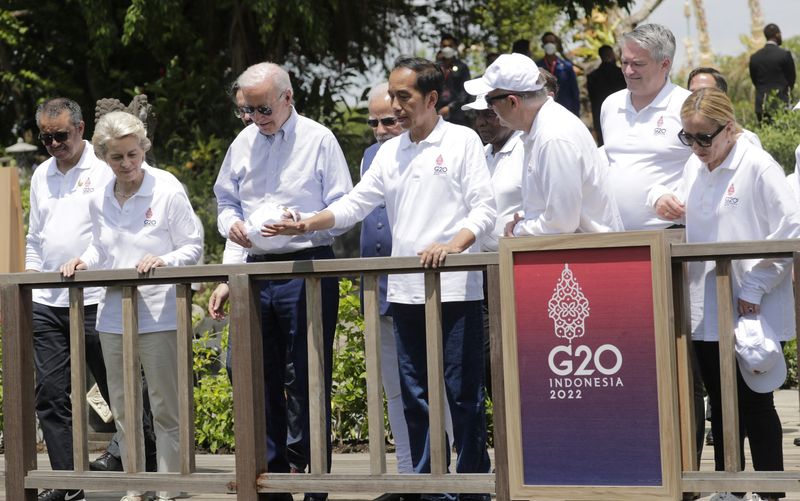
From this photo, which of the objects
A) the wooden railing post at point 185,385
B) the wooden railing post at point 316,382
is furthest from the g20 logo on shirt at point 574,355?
the wooden railing post at point 185,385

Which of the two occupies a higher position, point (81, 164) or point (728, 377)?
point (81, 164)

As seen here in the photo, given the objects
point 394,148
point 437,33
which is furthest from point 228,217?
point 437,33

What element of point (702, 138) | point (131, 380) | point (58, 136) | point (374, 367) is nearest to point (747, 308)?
point (702, 138)

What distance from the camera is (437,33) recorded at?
19375 millimetres

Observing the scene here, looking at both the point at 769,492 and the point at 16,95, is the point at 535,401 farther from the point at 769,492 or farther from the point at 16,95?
the point at 16,95

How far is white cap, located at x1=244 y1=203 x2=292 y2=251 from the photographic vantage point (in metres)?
5.43

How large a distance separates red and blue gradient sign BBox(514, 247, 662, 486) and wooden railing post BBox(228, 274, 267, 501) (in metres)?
1.12

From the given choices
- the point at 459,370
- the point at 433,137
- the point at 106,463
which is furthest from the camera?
the point at 106,463

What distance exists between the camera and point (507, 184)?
616 cm

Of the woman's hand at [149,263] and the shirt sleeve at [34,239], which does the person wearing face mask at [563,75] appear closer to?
the shirt sleeve at [34,239]

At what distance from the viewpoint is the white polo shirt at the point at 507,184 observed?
20.1 ft

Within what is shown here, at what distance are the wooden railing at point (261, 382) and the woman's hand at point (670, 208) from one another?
1.94 feet

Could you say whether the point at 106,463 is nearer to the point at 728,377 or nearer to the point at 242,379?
the point at 242,379

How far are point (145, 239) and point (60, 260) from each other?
2.35 ft
